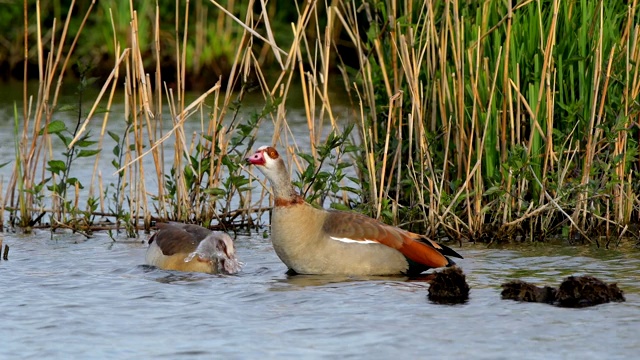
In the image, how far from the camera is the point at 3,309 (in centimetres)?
720

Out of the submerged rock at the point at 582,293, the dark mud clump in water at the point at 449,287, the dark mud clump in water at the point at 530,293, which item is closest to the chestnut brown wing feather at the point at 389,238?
the dark mud clump in water at the point at 449,287

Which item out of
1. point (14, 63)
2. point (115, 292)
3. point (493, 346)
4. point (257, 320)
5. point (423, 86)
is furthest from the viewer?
point (14, 63)

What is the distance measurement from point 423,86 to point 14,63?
1190cm

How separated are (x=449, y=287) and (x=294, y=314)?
926mm

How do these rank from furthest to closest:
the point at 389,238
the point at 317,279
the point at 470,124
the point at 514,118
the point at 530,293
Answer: the point at 470,124 < the point at 514,118 < the point at 389,238 < the point at 317,279 < the point at 530,293

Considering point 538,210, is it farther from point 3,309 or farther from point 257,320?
point 3,309

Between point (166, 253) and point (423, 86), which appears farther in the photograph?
point (423, 86)

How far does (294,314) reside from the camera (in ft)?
23.2

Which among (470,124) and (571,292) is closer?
(571,292)

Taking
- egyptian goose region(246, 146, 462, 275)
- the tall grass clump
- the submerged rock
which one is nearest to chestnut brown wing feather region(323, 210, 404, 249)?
egyptian goose region(246, 146, 462, 275)

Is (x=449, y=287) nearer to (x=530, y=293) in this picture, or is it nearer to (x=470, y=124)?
(x=530, y=293)

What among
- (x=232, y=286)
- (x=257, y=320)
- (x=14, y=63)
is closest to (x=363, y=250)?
(x=232, y=286)

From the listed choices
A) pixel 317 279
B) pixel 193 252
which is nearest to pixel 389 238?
pixel 317 279

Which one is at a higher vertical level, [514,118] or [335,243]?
[514,118]
